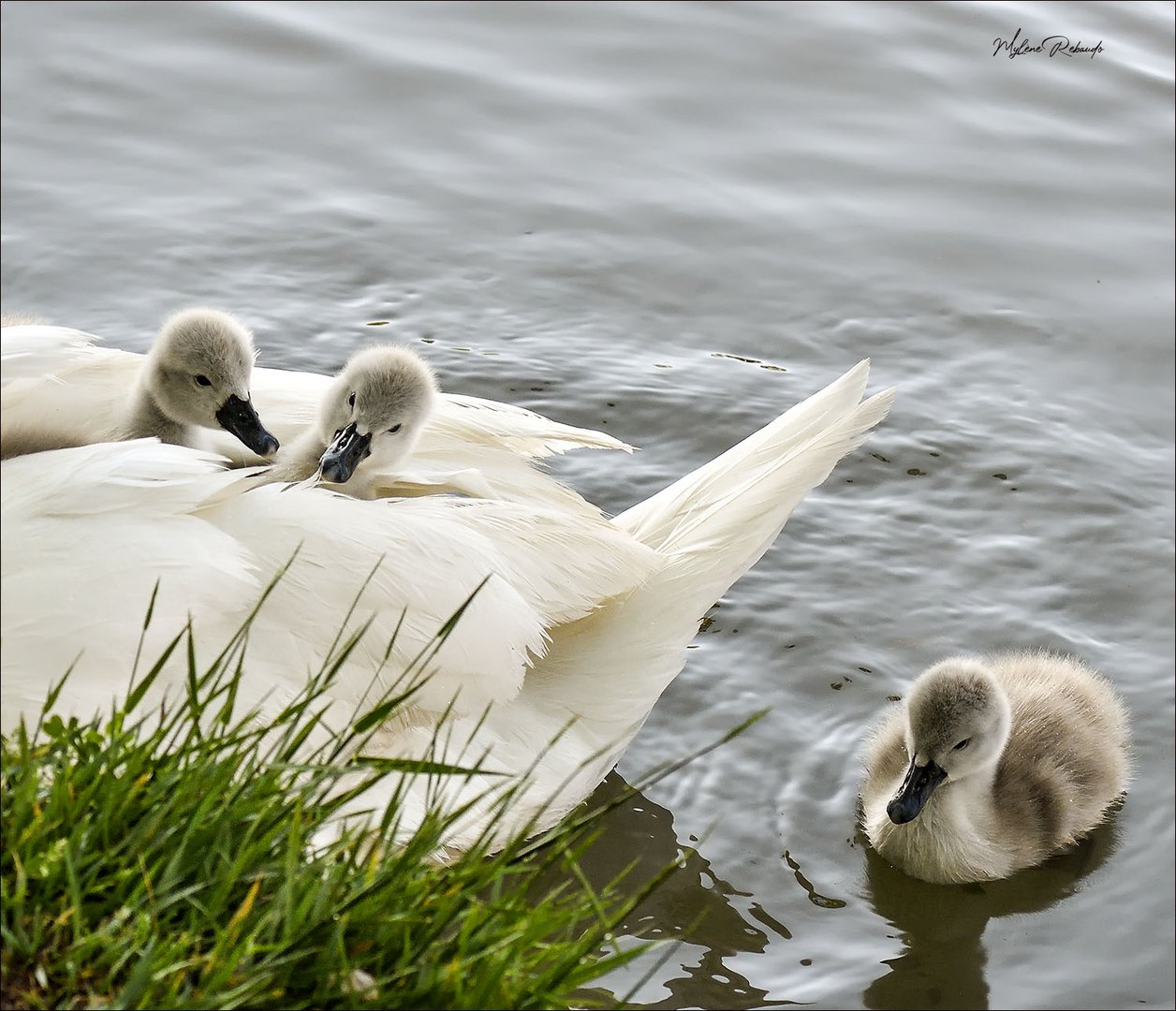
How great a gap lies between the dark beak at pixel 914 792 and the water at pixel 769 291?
22 cm

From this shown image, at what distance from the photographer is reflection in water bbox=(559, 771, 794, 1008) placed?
3.87m

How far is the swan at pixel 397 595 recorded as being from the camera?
3.27 m

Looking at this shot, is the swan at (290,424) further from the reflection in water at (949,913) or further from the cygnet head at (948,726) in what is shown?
the reflection in water at (949,913)

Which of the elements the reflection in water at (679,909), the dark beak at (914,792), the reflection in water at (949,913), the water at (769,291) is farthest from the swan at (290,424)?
the reflection in water at (949,913)

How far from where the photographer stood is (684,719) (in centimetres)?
472

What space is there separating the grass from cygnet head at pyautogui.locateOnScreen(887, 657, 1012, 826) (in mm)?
1590

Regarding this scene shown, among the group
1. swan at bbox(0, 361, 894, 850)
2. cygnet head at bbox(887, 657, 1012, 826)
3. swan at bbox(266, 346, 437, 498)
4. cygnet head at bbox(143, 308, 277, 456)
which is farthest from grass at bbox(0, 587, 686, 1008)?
cygnet head at bbox(887, 657, 1012, 826)

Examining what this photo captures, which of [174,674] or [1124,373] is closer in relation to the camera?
Result: [174,674]

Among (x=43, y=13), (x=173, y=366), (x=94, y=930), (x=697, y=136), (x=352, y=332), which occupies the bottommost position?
(x=94, y=930)

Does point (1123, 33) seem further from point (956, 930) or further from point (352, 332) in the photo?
point (956, 930)

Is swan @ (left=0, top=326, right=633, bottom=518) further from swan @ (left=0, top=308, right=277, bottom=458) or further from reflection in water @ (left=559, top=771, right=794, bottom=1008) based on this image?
reflection in water @ (left=559, top=771, right=794, bottom=1008)

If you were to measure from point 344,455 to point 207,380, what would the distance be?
1.32ft

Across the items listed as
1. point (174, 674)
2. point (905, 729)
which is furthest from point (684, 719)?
point (174, 674)

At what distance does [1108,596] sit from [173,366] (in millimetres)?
2915
